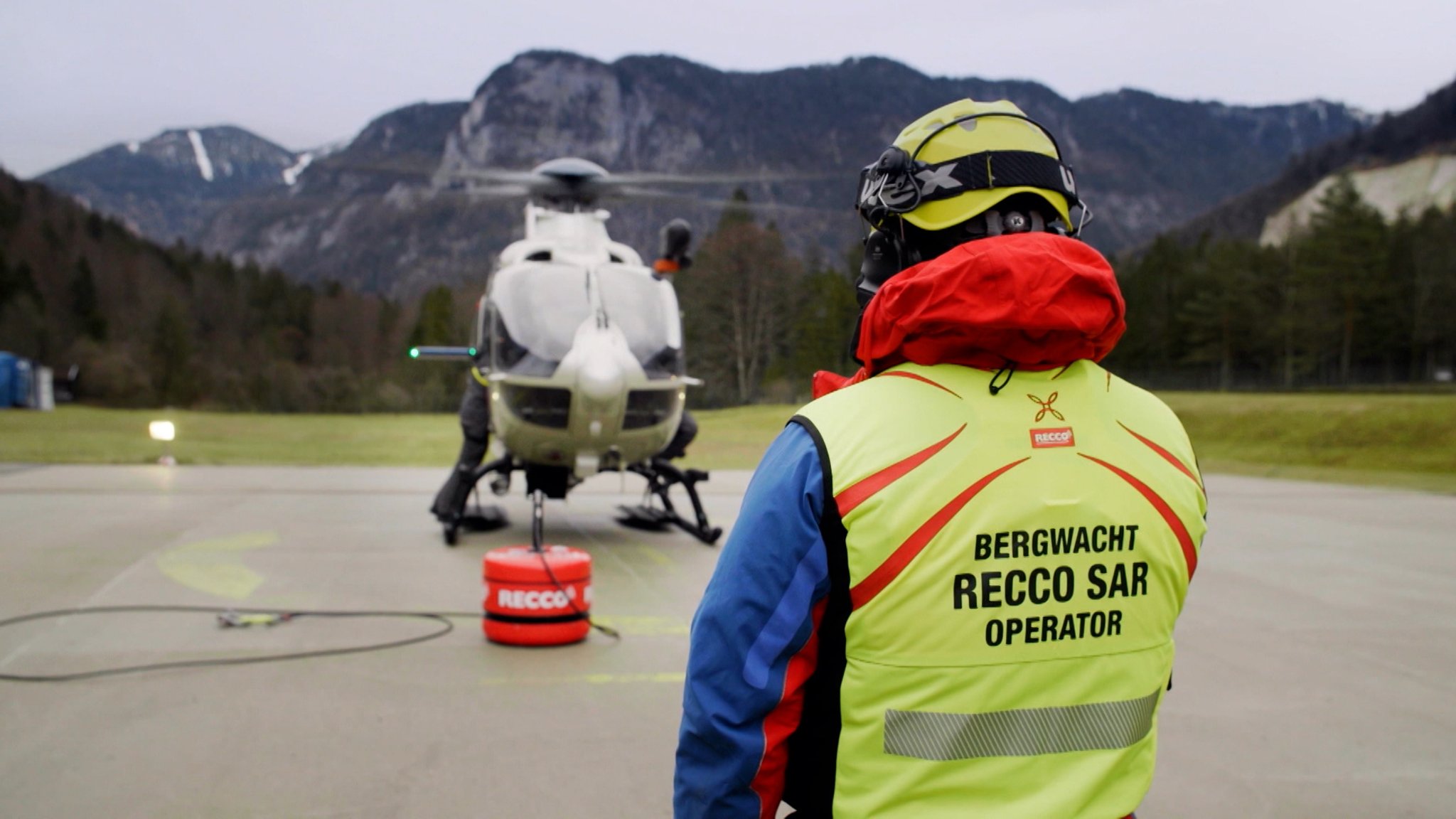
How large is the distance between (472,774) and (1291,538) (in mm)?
10154

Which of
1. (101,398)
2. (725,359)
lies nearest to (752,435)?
(725,359)

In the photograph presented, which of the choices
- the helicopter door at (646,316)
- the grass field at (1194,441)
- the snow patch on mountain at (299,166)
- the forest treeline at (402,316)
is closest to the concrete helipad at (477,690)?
the helicopter door at (646,316)

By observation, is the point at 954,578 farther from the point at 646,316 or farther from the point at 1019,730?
the point at 646,316

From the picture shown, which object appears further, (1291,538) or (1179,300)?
(1179,300)

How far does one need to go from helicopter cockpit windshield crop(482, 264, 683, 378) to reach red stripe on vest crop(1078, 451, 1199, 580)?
821 cm

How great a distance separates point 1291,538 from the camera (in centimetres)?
1130

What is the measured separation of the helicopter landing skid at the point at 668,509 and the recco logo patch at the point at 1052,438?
9023 millimetres

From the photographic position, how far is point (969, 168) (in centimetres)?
185

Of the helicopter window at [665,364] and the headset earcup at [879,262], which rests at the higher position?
the headset earcup at [879,262]

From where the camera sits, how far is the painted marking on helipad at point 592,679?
548 cm

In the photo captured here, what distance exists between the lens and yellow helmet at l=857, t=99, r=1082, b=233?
6.05ft

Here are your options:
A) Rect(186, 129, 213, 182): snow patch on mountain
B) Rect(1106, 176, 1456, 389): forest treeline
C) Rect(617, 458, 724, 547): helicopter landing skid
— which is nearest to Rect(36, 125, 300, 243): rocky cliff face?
Rect(186, 129, 213, 182): snow patch on mountain

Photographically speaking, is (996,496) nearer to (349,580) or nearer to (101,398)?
(349,580)

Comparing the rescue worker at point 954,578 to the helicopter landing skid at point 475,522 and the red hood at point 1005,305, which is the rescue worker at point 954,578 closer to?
the red hood at point 1005,305
